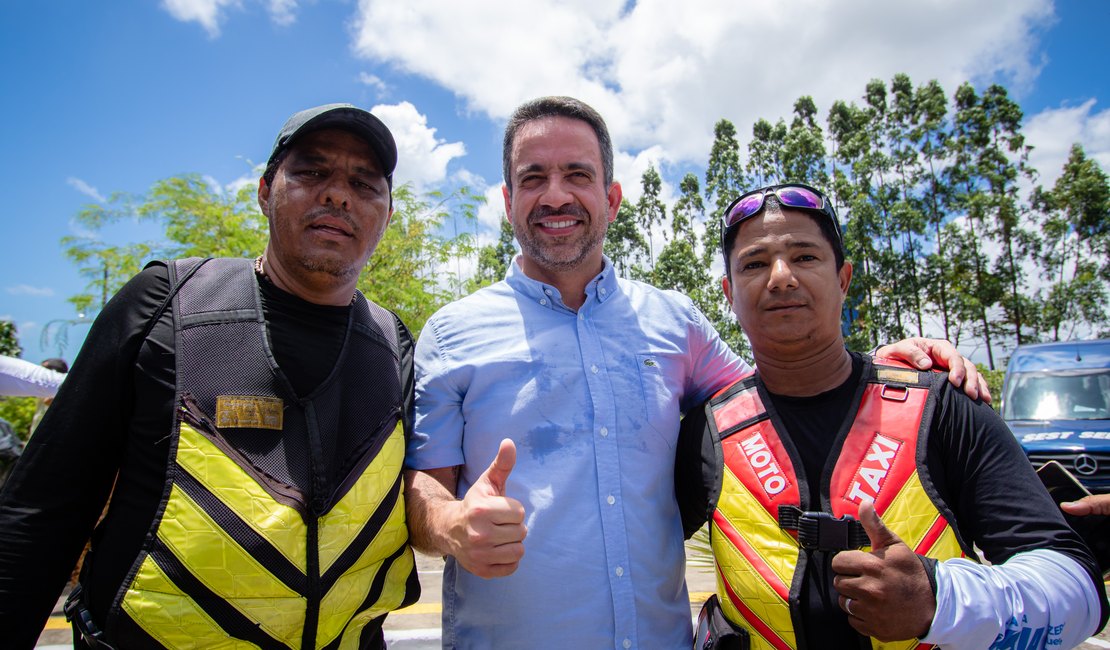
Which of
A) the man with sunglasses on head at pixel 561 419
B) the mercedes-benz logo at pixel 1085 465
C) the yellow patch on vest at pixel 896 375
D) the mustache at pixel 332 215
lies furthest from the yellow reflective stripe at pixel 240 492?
the mercedes-benz logo at pixel 1085 465

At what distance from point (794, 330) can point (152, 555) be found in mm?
1994

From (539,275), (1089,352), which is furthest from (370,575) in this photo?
(1089,352)

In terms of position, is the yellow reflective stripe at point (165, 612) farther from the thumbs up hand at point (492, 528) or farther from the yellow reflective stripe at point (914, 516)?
the yellow reflective stripe at point (914, 516)

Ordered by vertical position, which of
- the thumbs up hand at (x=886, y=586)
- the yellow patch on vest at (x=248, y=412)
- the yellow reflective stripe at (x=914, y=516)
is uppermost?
the yellow patch on vest at (x=248, y=412)

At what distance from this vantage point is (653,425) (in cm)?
215

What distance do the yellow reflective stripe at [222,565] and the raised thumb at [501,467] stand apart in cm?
65

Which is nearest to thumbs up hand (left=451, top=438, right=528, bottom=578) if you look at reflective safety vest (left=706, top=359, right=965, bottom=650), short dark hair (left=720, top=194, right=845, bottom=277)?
reflective safety vest (left=706, top=359, right=965, bottom=650)

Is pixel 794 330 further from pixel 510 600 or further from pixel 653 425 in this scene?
pixel 510 600

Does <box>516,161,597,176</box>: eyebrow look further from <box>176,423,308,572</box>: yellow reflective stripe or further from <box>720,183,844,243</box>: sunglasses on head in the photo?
<box>176,423,308,572</box>: yellow reflective stripe

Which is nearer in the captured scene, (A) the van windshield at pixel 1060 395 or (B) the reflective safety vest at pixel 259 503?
(B) the reflective safety vest at pixel 259 503

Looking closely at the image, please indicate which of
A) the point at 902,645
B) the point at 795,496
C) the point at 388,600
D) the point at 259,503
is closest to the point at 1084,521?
the point at 902,645

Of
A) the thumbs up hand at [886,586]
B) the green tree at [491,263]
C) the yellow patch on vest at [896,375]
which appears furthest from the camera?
the green tree at [491,263]

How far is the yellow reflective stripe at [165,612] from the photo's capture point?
1.53 metres

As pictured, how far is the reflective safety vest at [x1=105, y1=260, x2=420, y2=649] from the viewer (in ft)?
5.15
